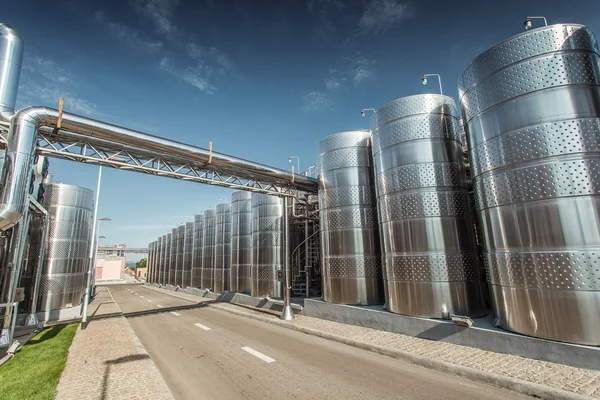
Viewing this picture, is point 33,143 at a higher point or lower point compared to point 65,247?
higher

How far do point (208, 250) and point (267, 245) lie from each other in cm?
1304

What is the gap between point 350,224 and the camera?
13.9m

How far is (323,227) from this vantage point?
49.2 ft

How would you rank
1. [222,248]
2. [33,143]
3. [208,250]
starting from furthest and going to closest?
[208,250] → [222,248] → [33,143]

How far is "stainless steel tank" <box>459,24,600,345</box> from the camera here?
257 inches

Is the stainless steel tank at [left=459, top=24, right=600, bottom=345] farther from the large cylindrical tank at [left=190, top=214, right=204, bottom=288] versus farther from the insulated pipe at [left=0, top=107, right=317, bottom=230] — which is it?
the large cylindrical tank at [left=190, top=214, right=204, bottom=288]

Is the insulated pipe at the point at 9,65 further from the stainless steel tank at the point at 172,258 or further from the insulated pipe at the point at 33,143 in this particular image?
the stainless steel tank at the point at 172,258

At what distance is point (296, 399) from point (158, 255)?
199ft

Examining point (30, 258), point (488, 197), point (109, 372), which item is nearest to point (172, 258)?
point (30, 258)

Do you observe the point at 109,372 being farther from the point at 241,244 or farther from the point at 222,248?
the point at 222,248

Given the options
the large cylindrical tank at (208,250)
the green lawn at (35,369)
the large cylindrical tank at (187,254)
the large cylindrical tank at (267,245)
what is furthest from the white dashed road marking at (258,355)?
the large cylindrical tank at (187,254)

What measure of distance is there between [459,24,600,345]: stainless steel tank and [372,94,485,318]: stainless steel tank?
1.48 metres

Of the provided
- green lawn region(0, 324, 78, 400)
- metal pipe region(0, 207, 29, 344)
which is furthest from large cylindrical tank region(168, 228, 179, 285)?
metal pipe region(0, 207, 29, 344)

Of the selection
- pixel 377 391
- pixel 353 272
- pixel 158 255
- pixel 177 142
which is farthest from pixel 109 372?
pixel 158 255
